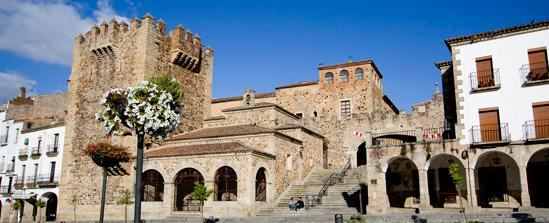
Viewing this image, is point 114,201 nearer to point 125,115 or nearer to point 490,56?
point 125,115

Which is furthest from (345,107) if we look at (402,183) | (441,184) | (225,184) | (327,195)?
(441,184)

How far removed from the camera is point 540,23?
20109 millimetres

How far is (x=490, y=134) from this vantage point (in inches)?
797

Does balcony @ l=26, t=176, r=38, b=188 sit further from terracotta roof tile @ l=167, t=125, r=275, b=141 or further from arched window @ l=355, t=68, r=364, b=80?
arched window @ l=355, t=68, r=364, b=80

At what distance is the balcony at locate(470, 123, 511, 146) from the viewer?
1983cm

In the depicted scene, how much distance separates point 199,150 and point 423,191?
11.9m

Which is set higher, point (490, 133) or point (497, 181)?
point (490, 133)

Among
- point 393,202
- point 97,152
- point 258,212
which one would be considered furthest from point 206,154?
point 393,202

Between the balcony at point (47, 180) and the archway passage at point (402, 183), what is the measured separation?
78.6 ft

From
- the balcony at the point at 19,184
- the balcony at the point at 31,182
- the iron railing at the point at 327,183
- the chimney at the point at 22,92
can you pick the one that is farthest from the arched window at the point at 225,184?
the chimney at the point at 22,92

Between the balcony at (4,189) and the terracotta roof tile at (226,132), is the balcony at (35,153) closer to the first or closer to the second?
the balcony at (4,189)

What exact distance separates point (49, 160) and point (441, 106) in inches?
1124

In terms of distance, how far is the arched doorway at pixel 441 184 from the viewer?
878 inches

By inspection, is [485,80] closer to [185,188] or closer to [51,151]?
[185,188]
